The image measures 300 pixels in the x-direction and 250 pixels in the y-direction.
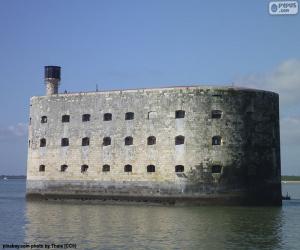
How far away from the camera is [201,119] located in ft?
113

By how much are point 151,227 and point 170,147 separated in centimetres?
1189

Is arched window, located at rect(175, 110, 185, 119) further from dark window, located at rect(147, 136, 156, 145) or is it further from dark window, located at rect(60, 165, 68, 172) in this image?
dark window, located at rect(60, 165, 68, 172)

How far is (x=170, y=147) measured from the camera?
34875 mm

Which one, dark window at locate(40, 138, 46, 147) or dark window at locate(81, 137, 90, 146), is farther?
dark window at locate(40, 138, 46, 147)

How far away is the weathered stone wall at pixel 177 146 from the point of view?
3422 centimetres

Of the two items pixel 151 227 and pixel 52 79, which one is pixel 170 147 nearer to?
pixel 52 79

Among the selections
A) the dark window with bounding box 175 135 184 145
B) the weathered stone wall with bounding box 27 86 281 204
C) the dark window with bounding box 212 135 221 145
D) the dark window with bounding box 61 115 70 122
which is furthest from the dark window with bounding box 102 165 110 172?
the dark window with bounding box 212 135 221 145

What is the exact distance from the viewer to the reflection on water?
1927 cm

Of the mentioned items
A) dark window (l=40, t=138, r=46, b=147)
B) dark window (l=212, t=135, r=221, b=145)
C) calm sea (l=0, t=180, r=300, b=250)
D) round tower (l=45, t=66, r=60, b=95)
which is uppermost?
round tower (l=45, t=66, r=60, b=95)

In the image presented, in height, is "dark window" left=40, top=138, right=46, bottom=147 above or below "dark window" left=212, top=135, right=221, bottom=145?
above

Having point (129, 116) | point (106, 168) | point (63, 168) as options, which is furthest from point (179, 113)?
point (63, 168)

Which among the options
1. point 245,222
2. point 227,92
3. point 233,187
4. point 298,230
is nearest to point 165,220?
point 245,222

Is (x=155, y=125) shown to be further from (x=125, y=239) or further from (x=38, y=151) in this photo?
(x=125, y=239)

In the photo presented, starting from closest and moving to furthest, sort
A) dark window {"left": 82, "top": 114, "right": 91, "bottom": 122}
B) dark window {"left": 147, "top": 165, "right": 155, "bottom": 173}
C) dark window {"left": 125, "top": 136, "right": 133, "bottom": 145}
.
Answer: dark window {"left": 147, "top": 165, "right": 155, "bottom": 173}
dark window {"left": 125, "top": 136, "right": 133, "bottom": 145}
dark window {"left": 82, "top": 114, "right": 91, "bottom": 122}
